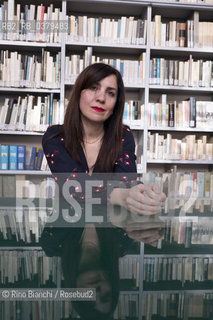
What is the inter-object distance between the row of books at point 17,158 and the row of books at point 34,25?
922 mm

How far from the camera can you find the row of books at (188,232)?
0.33 metres

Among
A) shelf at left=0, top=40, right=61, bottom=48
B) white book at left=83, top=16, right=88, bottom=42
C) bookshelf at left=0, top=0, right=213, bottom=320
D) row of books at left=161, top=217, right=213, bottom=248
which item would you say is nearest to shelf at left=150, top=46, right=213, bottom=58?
bookshelf at left=0, top=0, right=213, bottom=320

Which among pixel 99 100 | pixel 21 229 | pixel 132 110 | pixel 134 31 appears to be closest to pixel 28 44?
pixel 134 31

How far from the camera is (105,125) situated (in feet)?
4.54

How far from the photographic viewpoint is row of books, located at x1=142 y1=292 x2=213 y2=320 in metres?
0.16

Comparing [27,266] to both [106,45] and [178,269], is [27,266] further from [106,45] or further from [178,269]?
[106,45]

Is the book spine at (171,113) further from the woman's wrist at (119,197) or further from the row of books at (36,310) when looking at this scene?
the row of books at (36,310)

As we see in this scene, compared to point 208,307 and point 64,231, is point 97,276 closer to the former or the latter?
point 208,307

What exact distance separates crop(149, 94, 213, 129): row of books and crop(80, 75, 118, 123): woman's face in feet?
4.50

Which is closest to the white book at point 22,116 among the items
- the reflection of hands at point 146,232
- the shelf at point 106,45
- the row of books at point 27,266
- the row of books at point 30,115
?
the row of books at point 30,115

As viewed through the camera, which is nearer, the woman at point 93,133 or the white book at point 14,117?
the woman at point 93,133

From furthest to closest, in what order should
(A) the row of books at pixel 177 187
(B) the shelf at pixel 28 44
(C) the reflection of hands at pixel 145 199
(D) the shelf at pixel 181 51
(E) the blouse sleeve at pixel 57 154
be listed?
1. (D) the shelf at pixel 181 51
2. (B) the shelf at pixel 28 44
3. (E) the blouse sleeve at pixel 57 154
4. (A) the row of books at pixel 177 187
5. (C) the reflection of hands at pixel 145 199

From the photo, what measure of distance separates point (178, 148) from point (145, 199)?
7.42ft

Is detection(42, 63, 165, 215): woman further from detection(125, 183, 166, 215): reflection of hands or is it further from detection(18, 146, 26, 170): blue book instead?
detection(18, 146, 26, 170): blue book
